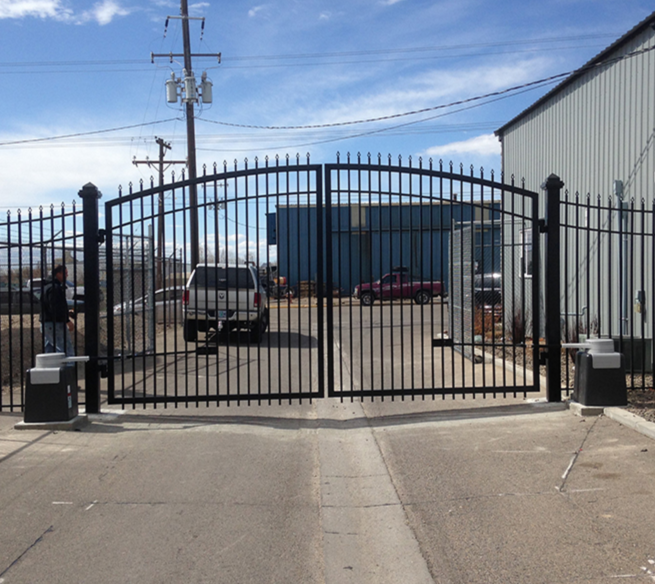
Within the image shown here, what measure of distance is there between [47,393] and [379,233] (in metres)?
3.92

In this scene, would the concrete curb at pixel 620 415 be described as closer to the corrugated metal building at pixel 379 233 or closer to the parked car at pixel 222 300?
the corrugated metal building at pixel 379 233

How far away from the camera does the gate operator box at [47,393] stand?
273 inches

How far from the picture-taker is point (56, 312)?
8695mm

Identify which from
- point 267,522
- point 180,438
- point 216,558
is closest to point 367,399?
point 180,438

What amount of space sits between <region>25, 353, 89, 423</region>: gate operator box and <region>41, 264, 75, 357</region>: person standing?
1.51m

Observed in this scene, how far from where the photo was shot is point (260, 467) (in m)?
5.80

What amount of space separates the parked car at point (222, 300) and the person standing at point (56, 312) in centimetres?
158

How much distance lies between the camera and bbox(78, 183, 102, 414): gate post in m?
7.37

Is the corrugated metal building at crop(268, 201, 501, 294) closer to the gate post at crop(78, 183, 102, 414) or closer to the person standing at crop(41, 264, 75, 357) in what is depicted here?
the gate post at crop(78, 183, 102, 414)

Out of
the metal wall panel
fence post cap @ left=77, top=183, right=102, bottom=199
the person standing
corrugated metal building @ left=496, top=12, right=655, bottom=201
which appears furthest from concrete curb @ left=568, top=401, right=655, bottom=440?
the person standing

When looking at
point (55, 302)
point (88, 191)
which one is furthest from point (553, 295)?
point (55, 302)

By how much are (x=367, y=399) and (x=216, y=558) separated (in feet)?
15.8

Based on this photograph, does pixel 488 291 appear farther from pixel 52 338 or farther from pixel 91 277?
pixel 91 277

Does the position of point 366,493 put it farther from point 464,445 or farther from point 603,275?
point 603,275
